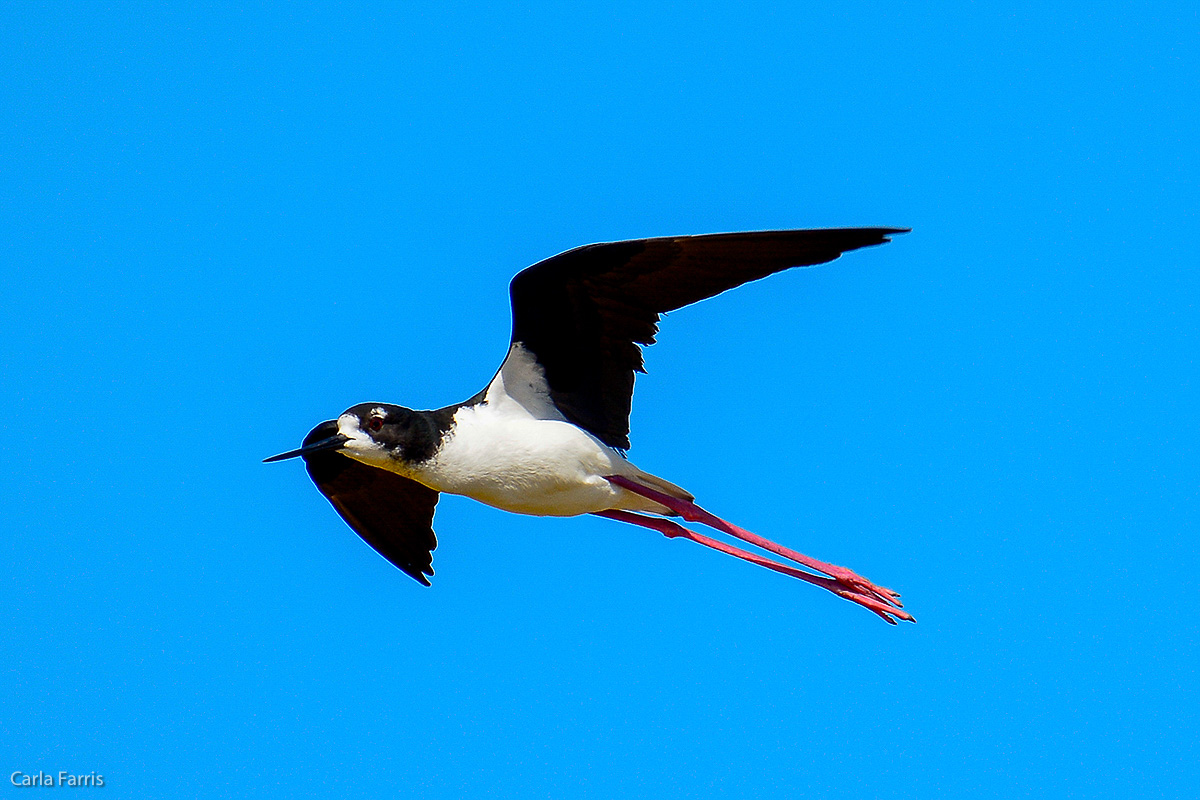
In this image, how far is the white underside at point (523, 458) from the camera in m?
9.43

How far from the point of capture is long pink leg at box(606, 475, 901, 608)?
32.4 ft

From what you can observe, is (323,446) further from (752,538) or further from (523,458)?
(752,538)

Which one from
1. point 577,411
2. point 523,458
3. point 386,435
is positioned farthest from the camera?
point 577,411

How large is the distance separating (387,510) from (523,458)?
1974 mm

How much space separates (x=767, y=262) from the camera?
8977 mm

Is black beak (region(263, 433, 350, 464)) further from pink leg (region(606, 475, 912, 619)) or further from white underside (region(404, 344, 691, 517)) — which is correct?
pink leg (region(606, 475, 912, 619))

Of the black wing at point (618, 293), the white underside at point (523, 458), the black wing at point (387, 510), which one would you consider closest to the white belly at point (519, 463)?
the white underside at point (523, 458)

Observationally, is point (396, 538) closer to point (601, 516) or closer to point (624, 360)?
point (601, 516)

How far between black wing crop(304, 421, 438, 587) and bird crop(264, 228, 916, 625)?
45.3 inches

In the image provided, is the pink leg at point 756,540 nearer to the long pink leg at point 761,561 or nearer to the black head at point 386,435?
the long pink leg at point 761,561

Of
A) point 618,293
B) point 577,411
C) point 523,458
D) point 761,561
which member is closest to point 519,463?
point 523,458

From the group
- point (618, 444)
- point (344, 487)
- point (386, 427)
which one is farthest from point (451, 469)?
point (344, 487)

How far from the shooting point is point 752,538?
10172mm

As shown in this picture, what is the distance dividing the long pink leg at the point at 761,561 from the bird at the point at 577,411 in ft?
0.04
